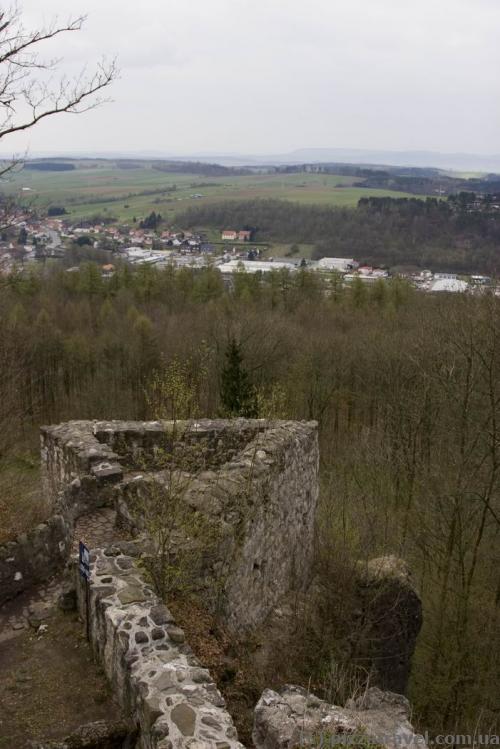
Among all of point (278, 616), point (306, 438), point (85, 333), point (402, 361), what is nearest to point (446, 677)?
point (278, 616)

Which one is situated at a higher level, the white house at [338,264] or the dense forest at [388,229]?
the dense forest at [388,229]

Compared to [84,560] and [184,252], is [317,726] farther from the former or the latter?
[184,252]

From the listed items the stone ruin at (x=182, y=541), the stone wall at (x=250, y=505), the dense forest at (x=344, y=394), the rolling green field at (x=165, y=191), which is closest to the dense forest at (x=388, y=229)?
the rolling green field at (x=165, y=191)

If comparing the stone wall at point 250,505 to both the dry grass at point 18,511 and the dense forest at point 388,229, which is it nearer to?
the dry grass at point 18,511

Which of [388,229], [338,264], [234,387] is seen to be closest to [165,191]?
[388,229]

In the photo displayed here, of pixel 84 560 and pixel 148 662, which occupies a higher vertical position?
pixel 84 560

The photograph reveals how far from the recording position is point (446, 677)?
45.2 ft

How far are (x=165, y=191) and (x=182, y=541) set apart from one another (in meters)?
151

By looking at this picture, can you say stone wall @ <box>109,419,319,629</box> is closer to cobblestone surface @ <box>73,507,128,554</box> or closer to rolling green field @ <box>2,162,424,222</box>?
cobblestone surface @ <box>73,507,128,554</box>

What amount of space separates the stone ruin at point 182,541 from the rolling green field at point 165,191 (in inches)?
3086

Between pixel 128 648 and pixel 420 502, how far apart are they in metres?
13.4

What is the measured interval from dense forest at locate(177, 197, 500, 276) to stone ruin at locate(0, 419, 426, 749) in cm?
4160

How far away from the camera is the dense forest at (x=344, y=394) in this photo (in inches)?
557

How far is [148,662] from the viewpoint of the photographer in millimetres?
6562
